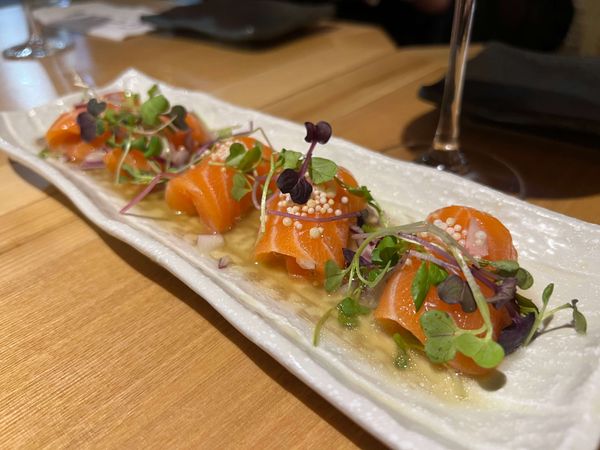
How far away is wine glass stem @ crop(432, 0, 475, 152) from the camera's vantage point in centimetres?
141

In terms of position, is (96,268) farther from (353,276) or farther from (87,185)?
(353,276)

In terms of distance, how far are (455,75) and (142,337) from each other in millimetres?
1084

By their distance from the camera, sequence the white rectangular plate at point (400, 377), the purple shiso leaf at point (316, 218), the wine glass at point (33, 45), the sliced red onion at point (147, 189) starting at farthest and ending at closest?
1. the wine glass at point (33, 45)
2. the sliced red onion at point (147, 189)
3. the purple shiso leaf at point (316, 218)
4. the white rectangular plate at point (400, 377)

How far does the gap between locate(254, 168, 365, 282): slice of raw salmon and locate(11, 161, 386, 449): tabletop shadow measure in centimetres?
18

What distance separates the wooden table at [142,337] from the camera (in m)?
0.82

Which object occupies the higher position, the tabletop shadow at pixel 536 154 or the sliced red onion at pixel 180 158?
the sliced red onion at pixel 180 158

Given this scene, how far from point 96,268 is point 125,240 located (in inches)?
4.2

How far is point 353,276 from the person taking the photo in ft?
3.50

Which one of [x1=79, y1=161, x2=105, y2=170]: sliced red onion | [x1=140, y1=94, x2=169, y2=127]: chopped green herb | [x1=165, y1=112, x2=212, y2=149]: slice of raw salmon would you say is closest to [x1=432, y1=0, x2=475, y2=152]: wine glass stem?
[x1=165, y1=112, x2=212, y2=149]: slice of raw salmon

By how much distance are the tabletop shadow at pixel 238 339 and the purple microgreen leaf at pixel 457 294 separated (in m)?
0.25

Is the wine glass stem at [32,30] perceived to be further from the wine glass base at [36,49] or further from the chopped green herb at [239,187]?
the chopped green herb at [239,187]

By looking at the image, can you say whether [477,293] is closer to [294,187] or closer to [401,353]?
[401,353]

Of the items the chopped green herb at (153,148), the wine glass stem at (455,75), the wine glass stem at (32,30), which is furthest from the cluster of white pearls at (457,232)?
the wine glass stem at (32,30)

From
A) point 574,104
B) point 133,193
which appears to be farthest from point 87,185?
point 574,104
